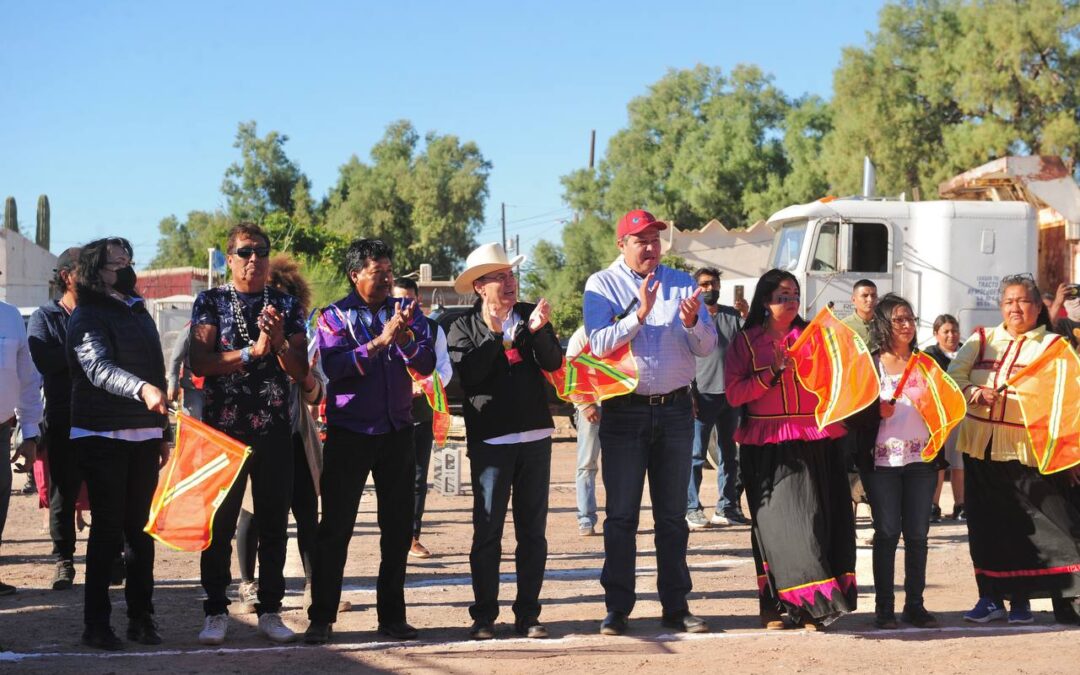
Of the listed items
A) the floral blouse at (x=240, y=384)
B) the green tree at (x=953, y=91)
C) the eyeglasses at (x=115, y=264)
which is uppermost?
the green tree at (x=953, y=91)

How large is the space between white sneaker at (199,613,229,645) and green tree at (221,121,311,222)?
5522 cm

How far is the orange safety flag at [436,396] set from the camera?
6.41 metres

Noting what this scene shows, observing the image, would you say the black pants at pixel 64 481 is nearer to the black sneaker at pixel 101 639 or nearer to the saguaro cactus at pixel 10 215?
the black sneaker at pixel 101 639

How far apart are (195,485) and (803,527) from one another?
10.0 ft

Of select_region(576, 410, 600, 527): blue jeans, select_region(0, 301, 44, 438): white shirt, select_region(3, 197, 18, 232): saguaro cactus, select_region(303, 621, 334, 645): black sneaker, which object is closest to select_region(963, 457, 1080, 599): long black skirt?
select_region(576, 410, 600, 527): blue jeans

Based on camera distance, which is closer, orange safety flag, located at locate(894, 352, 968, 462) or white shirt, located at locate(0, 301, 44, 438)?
orange safety flag, located at locate(894, 352, 968, 462)

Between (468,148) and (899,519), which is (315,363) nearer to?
(899,519)

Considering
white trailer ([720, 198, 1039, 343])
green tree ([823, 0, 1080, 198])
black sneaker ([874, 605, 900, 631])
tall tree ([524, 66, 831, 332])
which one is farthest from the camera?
tall tree ([524, 66, 831, 332])

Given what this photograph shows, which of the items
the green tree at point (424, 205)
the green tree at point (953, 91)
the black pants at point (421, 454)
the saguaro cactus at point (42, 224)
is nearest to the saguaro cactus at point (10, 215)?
the saguaro cactus at point (42, 224)

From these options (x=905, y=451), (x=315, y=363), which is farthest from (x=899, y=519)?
(x=315, y=363)

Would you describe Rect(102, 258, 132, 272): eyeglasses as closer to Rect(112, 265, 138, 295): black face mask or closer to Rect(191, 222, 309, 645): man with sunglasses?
Rect(112, 265, 138, 295): black face mask

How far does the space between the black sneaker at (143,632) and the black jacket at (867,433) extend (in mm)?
3843

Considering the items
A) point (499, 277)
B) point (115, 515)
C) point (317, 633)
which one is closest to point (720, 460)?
point (499, 277)

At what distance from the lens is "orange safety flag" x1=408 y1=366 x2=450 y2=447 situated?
252 inches
